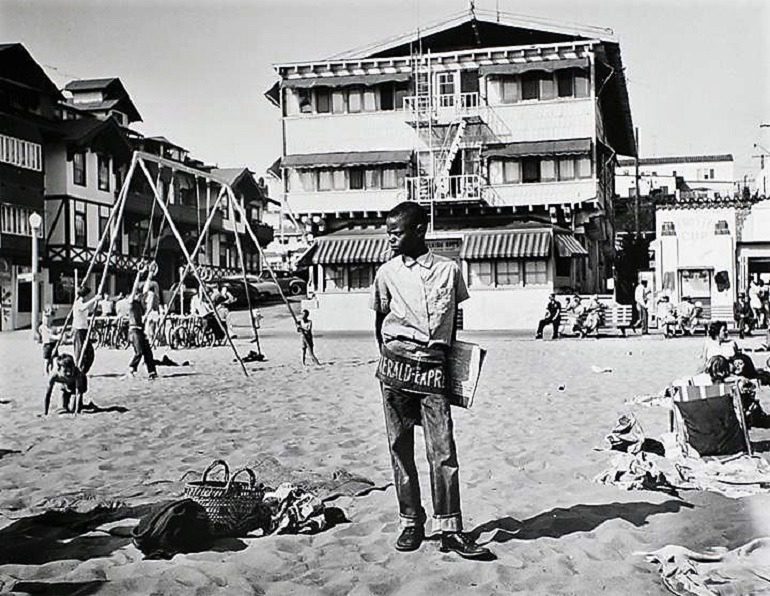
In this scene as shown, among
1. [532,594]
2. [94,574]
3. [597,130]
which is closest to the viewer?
[532,594]

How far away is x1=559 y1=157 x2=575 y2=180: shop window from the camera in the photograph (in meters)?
4.94

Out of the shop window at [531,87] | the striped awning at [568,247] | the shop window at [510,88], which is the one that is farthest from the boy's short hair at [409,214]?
the shop window at [531,87]

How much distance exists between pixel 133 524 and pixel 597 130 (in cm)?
499

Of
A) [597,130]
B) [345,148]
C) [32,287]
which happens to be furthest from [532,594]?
[597,130]

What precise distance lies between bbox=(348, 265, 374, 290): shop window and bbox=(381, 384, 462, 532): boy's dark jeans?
47.0 inches

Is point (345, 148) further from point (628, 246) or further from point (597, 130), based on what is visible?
point (597, 130)

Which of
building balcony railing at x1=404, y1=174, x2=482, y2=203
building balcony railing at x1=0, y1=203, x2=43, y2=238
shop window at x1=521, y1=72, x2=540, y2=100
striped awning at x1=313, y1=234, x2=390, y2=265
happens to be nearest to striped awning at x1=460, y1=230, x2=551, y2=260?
building balcony railing at x1=404, y1=174, x2=482, y2=203

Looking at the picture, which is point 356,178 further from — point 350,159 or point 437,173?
point 350,159

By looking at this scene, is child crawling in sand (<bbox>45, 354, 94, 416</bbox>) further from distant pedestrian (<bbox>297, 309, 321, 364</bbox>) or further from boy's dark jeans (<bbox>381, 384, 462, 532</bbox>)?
boy's dark jeans (<bbox>381, 384, 462, 532</bbox>)

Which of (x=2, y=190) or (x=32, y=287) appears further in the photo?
(x=32, y=287)

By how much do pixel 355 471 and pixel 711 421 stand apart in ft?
5.01

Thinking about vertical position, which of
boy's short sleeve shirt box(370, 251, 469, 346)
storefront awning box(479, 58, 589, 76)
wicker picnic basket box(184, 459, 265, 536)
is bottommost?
wicker picnic basket box(184, 459, 265, 536)

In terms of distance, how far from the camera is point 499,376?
4961 millimetres

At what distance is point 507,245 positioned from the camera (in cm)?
388
